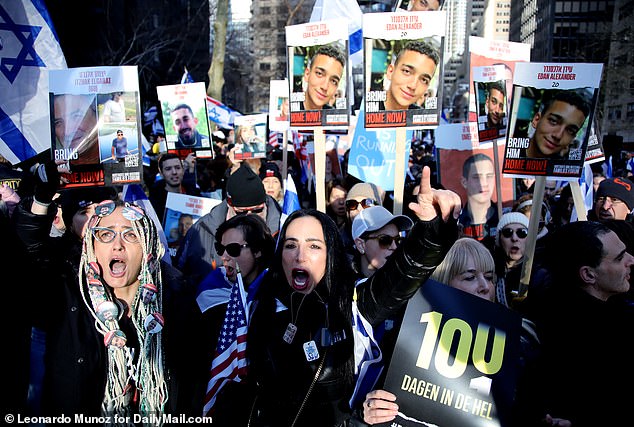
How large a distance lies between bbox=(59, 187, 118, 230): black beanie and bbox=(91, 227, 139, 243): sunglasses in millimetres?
1700

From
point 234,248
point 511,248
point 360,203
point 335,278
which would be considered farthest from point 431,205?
point 360,203

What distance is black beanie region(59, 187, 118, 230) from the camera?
14.0ft

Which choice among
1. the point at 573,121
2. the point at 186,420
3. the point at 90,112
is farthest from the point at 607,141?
the point at 186,420

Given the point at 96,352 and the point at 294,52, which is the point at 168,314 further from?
the point at 294,52

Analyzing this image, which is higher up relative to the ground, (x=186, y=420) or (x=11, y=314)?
(x=11, y=314)

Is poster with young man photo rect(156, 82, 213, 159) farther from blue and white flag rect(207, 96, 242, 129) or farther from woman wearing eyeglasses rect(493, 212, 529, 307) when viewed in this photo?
blue and white flag rect(207, 96, 242, 129)

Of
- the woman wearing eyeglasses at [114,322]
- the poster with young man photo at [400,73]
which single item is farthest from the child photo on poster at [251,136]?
the woman wearing eyeglasses at [114,322]

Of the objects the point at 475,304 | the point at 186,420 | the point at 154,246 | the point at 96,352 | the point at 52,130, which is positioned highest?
the point at 52,130

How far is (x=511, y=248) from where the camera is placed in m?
4.30

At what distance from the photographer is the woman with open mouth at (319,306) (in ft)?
6.89

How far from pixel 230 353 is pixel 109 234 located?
81 cm

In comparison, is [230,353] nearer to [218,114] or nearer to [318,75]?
[318,75]

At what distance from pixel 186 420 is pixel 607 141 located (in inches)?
571

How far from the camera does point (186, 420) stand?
8.39 ft
